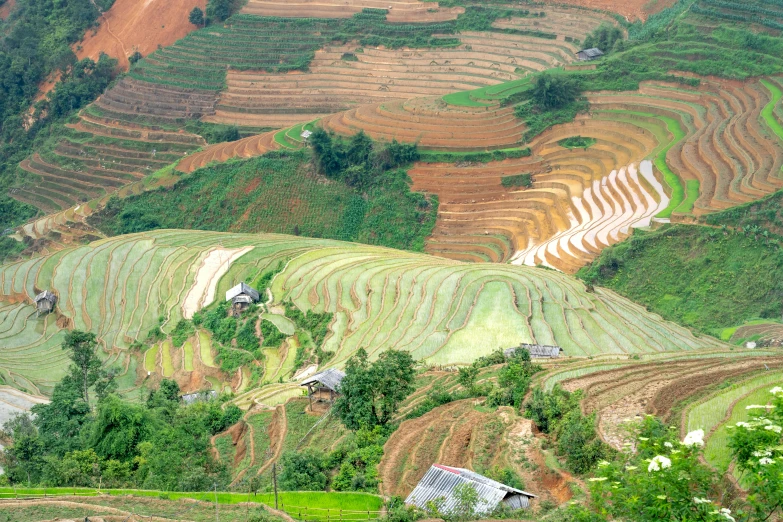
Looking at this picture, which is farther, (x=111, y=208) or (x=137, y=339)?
(x=111, y=208)

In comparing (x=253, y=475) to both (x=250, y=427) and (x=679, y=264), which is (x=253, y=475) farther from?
(x=679, y=264)

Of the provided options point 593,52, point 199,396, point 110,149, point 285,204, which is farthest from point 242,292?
point 110,149

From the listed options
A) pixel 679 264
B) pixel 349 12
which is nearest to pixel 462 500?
pixel 679 264

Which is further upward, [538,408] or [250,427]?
[538,408]

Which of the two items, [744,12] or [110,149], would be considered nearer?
[744,12]

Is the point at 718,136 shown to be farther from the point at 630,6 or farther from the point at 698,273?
the point at 630,6

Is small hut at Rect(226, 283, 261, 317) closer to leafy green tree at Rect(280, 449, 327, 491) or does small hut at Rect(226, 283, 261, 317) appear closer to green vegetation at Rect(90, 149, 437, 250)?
green vegetation at Rect(90, 149, 437, 250)

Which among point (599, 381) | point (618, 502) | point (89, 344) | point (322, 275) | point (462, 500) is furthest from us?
point (322, 275)
